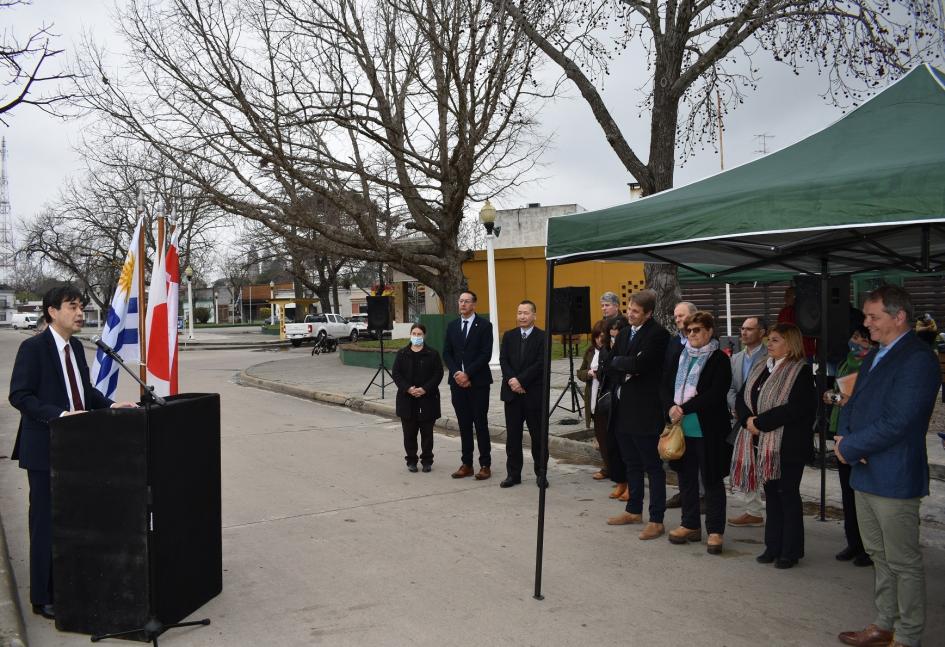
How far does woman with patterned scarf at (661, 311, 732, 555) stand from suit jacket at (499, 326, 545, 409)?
2019mm

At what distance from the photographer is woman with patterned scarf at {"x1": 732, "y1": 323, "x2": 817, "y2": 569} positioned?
515cm

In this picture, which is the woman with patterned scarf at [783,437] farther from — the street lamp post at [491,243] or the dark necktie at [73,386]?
the street lamp post at [491,243]

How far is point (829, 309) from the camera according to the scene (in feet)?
20.8

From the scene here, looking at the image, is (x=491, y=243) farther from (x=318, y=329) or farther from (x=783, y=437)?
(x=318, y=329)

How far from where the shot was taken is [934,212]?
350cm

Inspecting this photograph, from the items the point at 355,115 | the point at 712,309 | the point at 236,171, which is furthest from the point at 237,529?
the point at 712,309

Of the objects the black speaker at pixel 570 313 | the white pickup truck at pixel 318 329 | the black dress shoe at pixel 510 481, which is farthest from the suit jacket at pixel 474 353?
the white pickup truck at pixel 318 329

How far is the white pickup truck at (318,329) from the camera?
1508 inches

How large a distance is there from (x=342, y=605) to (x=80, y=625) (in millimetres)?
1467

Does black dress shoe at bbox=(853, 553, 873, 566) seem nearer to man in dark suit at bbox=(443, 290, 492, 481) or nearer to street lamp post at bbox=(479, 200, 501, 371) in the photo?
man in dark suit at bbox=(443, 290, 492, 481)

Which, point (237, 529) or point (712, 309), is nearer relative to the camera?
point (237, 529)

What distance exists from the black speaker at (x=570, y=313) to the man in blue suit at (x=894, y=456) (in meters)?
7.91

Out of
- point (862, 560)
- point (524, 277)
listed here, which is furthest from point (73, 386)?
point (524, 277)

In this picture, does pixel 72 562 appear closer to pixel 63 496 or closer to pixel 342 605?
pixel 63 496
